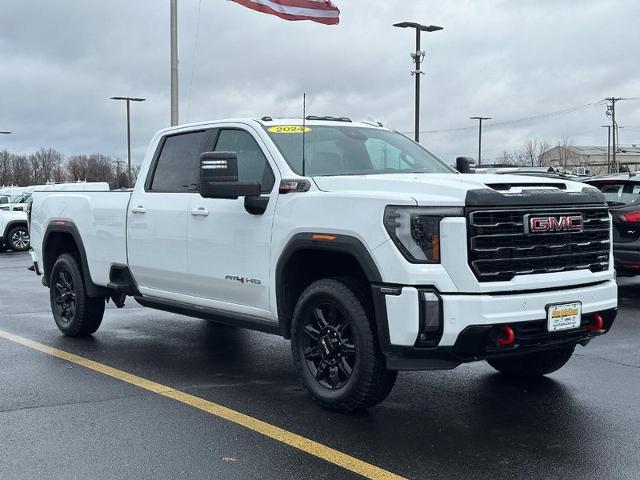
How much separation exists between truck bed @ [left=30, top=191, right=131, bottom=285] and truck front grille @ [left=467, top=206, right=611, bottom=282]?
3.76 metres

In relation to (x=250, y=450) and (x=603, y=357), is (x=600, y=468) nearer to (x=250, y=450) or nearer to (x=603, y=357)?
(x=250, y=450)

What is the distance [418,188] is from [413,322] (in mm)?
848

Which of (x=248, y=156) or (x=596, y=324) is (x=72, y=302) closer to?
(x=248, y=156)

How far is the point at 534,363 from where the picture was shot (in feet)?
20.9

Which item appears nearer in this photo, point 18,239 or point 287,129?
point 287,129

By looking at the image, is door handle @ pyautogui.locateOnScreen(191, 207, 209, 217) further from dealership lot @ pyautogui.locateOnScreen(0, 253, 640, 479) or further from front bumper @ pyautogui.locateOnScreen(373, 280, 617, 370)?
front bumper @ pyautogui.locateOnScreen(373, 280, 617, 370)

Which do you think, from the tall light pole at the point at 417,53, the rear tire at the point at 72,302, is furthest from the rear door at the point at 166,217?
the tall light pole at the point at 417,53

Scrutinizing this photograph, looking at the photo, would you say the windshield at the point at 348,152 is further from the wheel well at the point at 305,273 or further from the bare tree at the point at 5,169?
the bare tree at the point at 5,169

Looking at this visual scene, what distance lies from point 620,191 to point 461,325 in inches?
276

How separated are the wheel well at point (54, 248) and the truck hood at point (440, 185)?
13.1 ft

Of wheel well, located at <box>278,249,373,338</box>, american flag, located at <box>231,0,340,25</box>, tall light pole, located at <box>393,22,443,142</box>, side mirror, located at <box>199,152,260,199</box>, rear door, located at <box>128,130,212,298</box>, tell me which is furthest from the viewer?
tall light pole, located at <box>393,22,443,142</box>

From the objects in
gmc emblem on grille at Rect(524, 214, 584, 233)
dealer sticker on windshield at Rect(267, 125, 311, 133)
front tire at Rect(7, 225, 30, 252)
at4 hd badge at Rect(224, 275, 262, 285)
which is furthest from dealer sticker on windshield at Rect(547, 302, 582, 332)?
front tire at Rect(7, 225, 30, 252)

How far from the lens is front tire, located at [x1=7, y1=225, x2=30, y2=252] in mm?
22500

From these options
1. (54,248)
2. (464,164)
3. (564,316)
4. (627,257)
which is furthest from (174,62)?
(564,316)
